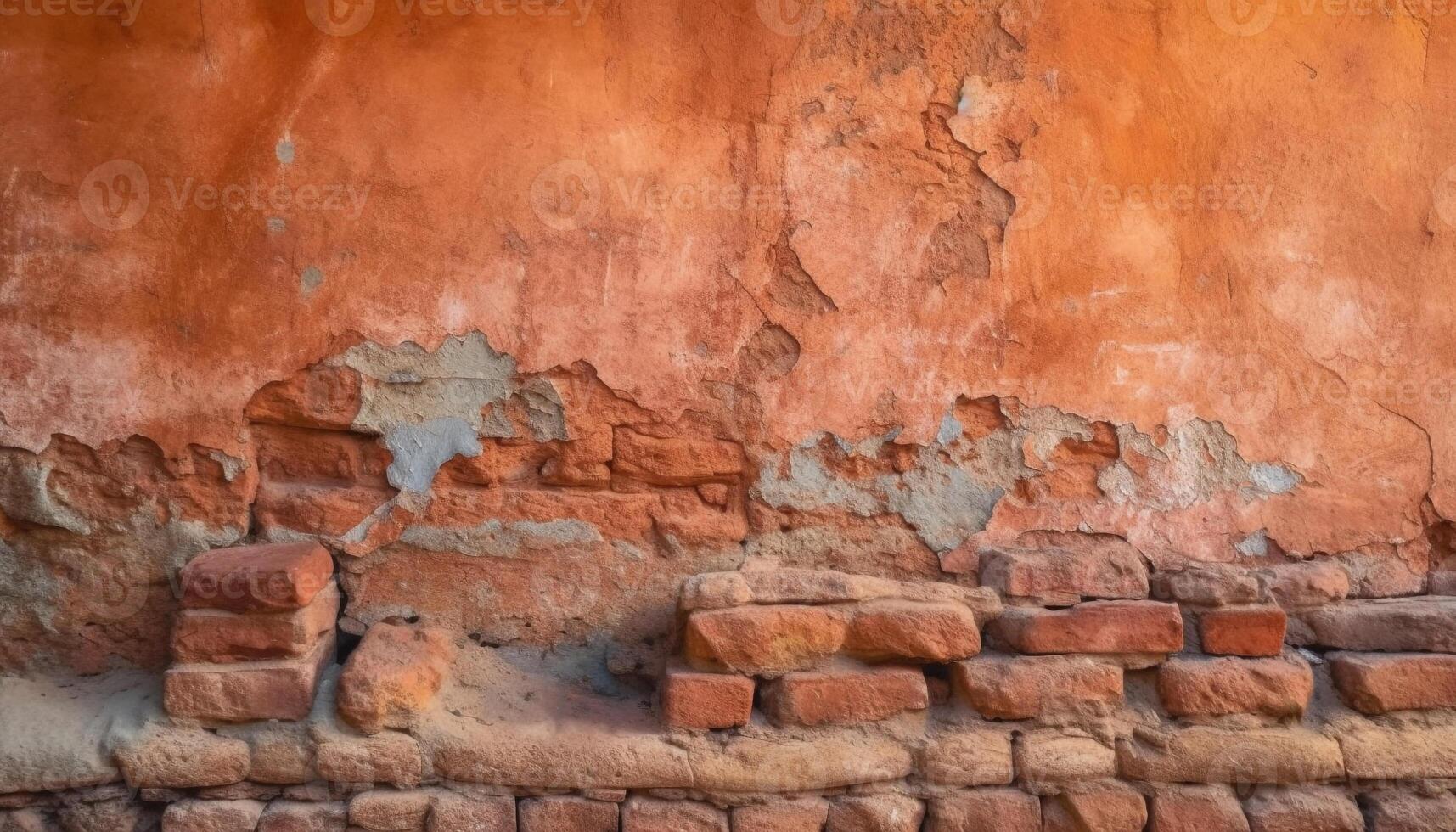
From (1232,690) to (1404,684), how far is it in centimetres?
35

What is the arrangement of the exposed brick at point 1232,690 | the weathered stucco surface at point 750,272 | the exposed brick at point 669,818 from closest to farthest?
1. the exposed brick at point 669,818
2. the exposed brick at point 1232,690
3. the weathered stucco surface at point 750,272

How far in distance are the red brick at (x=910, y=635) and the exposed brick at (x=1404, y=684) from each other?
76 cm

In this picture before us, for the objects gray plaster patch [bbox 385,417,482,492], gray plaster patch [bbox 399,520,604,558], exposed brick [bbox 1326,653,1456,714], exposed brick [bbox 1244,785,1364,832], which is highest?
gray plaster patch [bbox 385,417,482,492]

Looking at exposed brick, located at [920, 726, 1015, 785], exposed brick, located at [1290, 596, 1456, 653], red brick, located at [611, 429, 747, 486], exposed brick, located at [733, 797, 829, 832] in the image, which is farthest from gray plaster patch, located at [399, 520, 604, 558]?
exposed brick, located at [1290, 596, 1456, 653]

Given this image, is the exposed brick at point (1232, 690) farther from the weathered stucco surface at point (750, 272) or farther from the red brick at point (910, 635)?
the red brick at point (910, 635)

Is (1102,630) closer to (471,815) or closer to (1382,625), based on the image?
(1382,625)

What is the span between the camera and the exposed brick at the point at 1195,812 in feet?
6.54

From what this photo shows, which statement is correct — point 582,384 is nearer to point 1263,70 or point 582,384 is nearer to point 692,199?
point 692,199

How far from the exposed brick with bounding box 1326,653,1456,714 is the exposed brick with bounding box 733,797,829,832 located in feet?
3.51

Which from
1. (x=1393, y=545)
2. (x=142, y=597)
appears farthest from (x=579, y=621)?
(x=1393, y=545)

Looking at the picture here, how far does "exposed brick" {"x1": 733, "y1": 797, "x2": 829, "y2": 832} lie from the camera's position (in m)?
1.94

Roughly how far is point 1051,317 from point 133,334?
6.12ft

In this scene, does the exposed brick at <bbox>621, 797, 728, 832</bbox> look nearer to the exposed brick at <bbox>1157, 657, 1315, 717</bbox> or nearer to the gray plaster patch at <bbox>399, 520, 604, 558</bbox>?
the gray plaster patch at <bbox>399, 520, 604, 558</bbox>

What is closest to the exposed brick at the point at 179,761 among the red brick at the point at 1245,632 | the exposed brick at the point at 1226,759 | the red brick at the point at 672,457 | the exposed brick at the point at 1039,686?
the red brick at the point at 672,457
